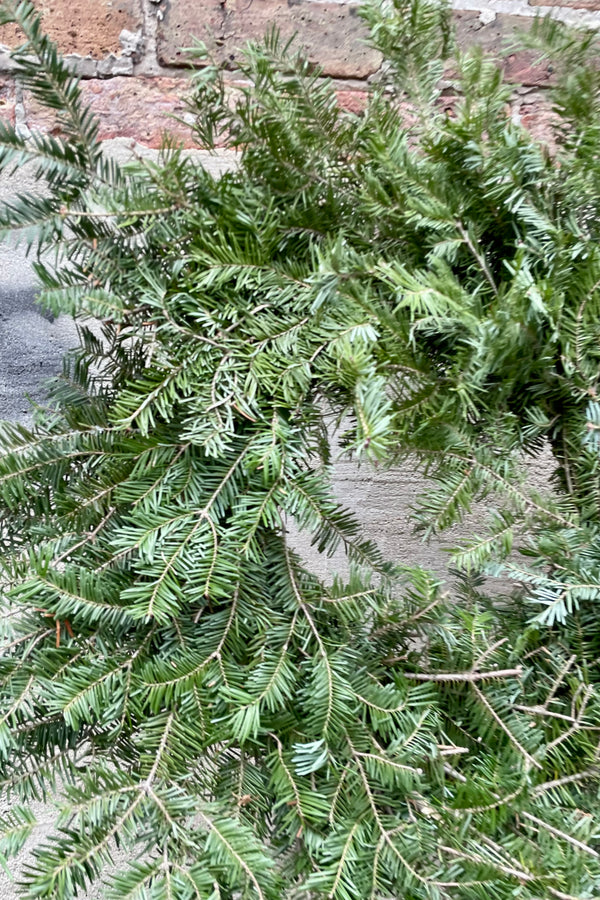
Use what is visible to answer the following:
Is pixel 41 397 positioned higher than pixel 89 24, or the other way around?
pixel 89 24

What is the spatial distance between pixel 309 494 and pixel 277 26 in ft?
1.81

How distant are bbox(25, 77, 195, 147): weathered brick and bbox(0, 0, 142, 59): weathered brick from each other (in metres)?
0.04

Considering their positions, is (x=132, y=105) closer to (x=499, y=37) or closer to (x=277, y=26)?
(x=277, y=26)

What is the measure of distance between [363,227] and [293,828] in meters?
0.35

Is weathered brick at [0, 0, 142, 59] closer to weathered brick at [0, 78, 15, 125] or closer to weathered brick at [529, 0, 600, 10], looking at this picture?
weathered brick at [0, 78, 15, 125]

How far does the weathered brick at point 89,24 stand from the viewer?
627 mm

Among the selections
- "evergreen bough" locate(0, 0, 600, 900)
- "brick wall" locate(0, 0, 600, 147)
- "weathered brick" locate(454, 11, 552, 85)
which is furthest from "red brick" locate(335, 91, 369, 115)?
"evergreen bough" locate(0, 0, 600, 900)

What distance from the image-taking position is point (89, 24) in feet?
2.08

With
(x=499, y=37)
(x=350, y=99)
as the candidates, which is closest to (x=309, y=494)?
(x=350, y=99)

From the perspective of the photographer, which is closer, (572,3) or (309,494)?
(309,494)

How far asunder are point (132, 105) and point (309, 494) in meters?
0.52

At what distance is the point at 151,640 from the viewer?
0.36 metres

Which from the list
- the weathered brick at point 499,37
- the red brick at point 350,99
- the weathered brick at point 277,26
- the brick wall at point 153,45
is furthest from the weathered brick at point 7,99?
the weathered brick at point 499,37

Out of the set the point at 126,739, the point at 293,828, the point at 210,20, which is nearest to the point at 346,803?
the point at 293,828
